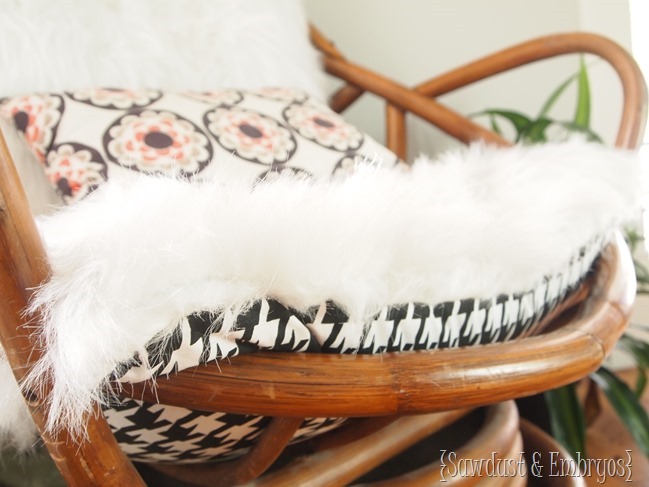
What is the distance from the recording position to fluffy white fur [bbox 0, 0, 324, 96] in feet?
2.28

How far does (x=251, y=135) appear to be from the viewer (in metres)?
0.67

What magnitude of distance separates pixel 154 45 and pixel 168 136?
0.27 meters

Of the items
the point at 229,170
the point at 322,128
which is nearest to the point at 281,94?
the point at 322,128

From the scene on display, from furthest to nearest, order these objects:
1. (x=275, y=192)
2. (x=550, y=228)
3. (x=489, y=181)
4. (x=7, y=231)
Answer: (x=489, y=181) → (x=550, y=228) → (x=275, y=192) → (x=7, y=231)

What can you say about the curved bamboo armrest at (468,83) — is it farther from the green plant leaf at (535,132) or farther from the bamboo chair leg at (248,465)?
the bamboo chair leg at (248,465)

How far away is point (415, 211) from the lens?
0.40 metres

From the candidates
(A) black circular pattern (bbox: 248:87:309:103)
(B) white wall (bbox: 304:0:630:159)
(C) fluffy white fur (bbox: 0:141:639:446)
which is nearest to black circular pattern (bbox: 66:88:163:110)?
(A) black circular pattern (bbox: 248:87:309:103)

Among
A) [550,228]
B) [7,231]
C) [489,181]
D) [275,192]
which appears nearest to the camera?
[7,231]

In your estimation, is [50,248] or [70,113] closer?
[50,248]

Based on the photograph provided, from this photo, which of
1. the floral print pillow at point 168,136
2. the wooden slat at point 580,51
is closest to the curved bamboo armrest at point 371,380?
the floral print pillow at point 168,136

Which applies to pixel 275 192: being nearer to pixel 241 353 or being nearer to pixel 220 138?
pixel 241 353

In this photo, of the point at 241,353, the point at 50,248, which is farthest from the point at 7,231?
the point at 241,353

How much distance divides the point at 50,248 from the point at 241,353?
0.12 metres

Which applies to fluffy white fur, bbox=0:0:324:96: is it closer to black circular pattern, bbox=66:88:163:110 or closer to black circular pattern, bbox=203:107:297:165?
black circular pattern, bbox=66:88:163:110
